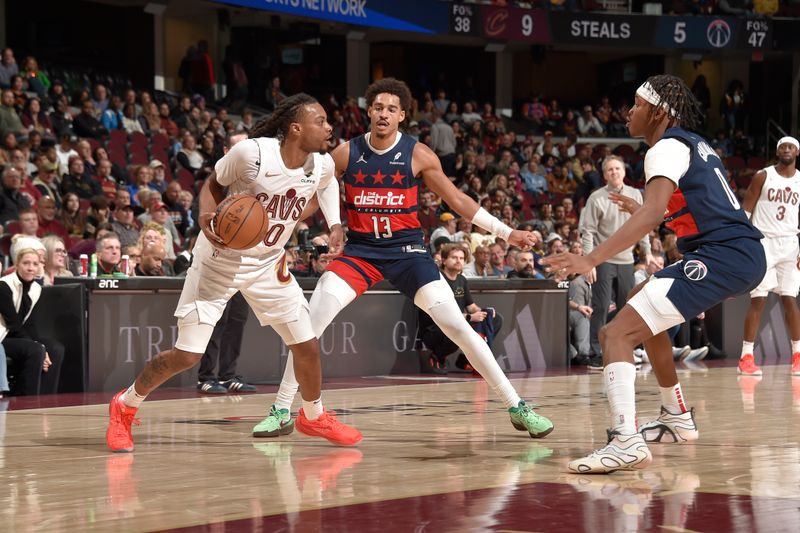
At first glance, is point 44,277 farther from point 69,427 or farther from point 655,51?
point 655,51

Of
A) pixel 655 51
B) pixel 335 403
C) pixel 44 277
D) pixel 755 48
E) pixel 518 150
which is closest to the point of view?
pixel 335 403

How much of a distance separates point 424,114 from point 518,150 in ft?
6.85

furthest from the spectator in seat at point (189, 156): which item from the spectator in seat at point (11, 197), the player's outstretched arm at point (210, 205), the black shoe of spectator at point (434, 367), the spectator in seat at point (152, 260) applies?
the player's outstretched arm at point (210, 205)

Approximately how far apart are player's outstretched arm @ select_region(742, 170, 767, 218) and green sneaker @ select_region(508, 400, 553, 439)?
529cm

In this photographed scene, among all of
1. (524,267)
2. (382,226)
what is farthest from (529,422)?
(524,267)

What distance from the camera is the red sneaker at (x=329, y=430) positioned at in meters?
6.17

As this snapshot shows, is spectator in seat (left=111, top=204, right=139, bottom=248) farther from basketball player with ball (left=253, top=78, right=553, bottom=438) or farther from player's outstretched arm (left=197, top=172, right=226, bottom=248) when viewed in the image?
player's outstretched arm (left=197, top=172, right=226, bottom=248)

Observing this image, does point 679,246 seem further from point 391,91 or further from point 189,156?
point 189,156

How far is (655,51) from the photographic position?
1215 inches

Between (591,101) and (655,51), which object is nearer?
(655,51)

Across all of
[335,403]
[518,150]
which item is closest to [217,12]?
[518,150]

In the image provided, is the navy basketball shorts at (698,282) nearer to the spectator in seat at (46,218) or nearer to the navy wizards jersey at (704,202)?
the navy wizards jersey at (704,202)

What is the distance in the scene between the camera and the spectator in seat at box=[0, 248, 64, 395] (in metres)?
9.05

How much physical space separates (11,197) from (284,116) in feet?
24.8
